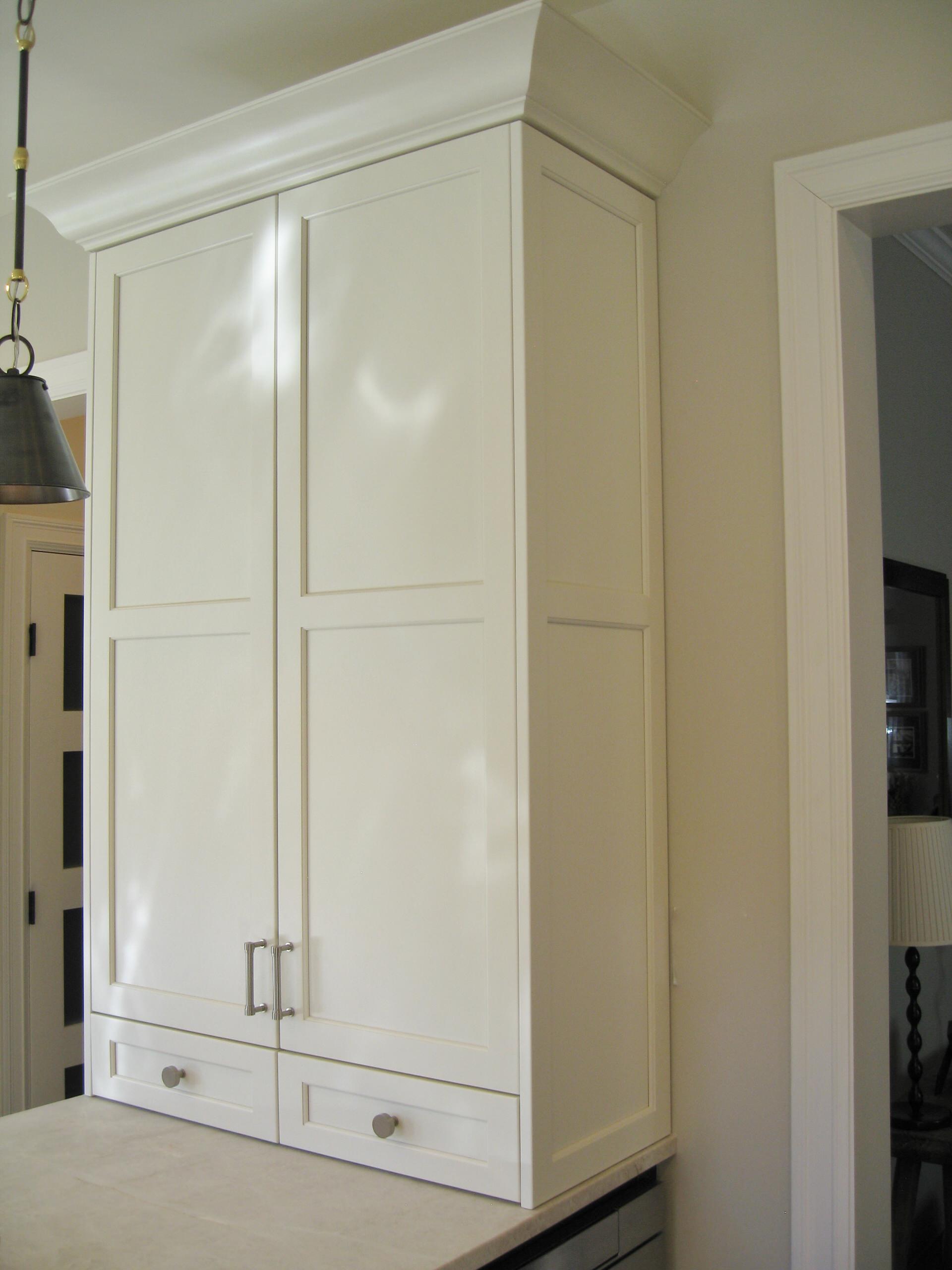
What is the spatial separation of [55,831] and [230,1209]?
7.53ft

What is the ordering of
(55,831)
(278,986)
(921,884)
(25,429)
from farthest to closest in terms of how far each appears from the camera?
(55,831)
(921,884)
(278,986)
(25,429)

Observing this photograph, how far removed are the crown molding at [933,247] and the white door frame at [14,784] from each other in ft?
9.03

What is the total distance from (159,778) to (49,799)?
6.05ft

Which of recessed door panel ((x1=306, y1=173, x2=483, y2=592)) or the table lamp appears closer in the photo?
recessed door panel ((x1=306, y1=173, x2=483, y2=592))

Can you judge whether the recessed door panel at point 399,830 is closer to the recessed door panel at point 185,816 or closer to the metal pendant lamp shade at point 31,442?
the recessed door panel at point 185,816

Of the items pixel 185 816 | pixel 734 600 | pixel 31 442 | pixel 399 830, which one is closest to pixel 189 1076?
pixel 185 816

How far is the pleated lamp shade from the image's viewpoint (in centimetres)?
227

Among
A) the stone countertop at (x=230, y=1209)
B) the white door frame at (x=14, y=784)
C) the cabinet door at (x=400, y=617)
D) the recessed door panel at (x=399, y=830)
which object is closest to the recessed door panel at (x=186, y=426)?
the cabinet door at (x=400, y=617)

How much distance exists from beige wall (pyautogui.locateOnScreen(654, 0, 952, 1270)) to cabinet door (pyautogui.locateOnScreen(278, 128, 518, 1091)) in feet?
1.34

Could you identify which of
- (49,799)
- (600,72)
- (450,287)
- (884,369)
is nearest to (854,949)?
(450,287)

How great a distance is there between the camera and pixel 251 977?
182 cm

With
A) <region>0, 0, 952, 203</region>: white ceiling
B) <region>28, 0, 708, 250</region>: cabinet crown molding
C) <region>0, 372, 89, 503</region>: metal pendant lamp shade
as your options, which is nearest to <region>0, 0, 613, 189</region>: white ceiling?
<region>0, 0, 952, 203</region>: white ceiling

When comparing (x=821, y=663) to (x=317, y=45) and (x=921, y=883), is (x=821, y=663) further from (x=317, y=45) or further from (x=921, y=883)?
(x=317, y=45)

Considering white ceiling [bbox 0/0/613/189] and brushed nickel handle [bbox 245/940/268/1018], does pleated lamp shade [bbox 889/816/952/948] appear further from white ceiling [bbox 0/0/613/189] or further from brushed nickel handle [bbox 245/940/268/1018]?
white ceiling [bbox 0/0/613/189]
